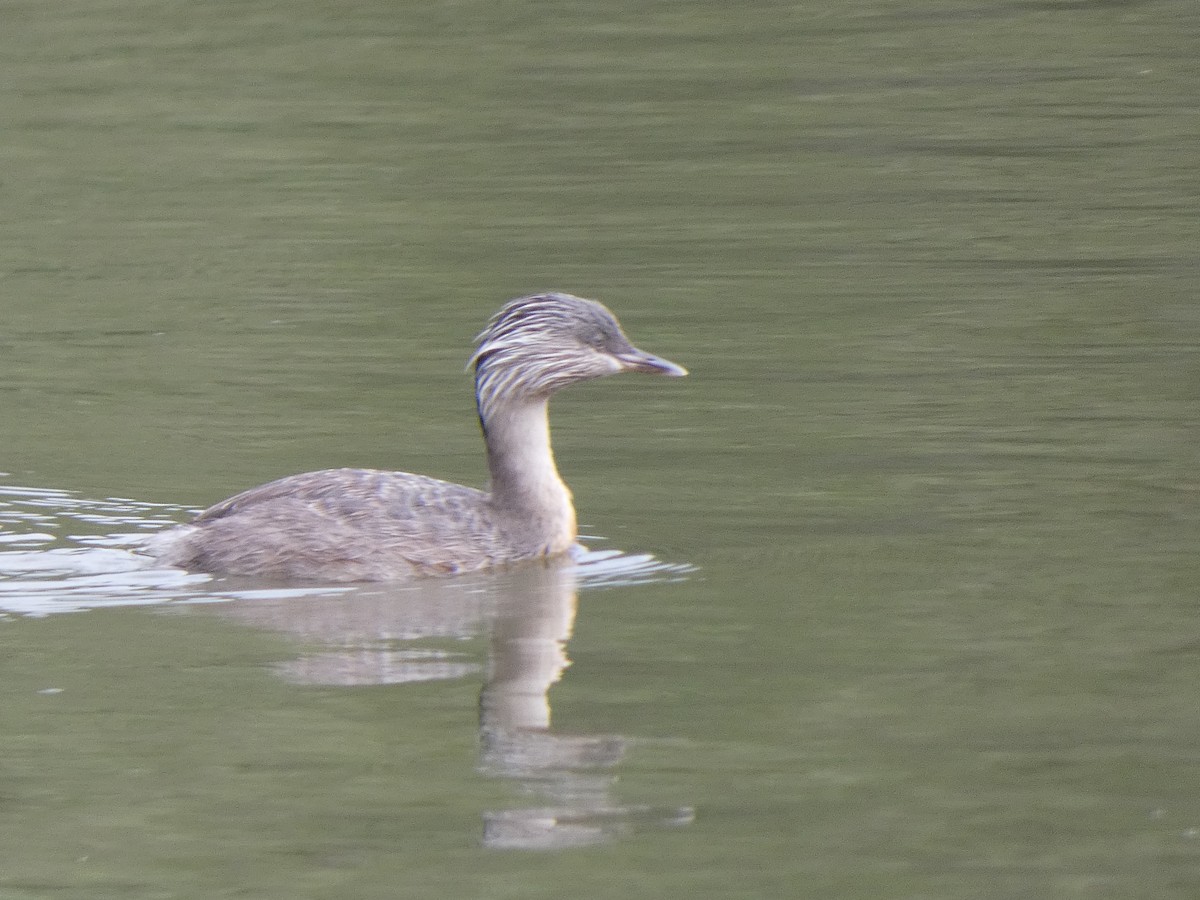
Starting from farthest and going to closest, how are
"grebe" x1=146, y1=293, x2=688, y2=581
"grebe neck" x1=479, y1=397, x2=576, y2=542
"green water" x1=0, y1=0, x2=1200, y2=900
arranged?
"grebe neck" x1=479, y1=397, x2=576, y2=542 → "grebe" x1=146, y1=293, x2=688, y2=581 → "green water" x1=0, y1=0, x2=1200, y2=900

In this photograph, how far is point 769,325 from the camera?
48.3 ft

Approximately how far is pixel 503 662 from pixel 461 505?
172 centimetres

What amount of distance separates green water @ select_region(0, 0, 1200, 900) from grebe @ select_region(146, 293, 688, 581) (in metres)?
0.51

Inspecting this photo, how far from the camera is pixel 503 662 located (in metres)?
8.75

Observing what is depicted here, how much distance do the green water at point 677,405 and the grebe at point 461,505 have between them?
20.2 inches

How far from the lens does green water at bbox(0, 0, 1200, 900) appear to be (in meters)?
7.06

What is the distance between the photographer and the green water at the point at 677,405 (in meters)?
7.06

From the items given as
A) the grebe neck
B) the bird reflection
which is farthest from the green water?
the grebe neck

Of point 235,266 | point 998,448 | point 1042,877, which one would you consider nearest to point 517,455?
point 998,448

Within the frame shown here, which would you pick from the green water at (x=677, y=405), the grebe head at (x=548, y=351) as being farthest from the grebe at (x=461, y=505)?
the green water at (x=677, y=405)

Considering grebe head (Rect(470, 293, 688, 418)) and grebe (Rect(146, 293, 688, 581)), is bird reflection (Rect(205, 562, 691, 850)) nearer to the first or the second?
→ grebe (Rect(146, 293, 688, 581))

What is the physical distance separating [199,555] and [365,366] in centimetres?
426

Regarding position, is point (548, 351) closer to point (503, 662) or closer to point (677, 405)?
point (503, 662)

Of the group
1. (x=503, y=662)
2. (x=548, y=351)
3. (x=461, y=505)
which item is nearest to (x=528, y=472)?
(x=461, y=505)
